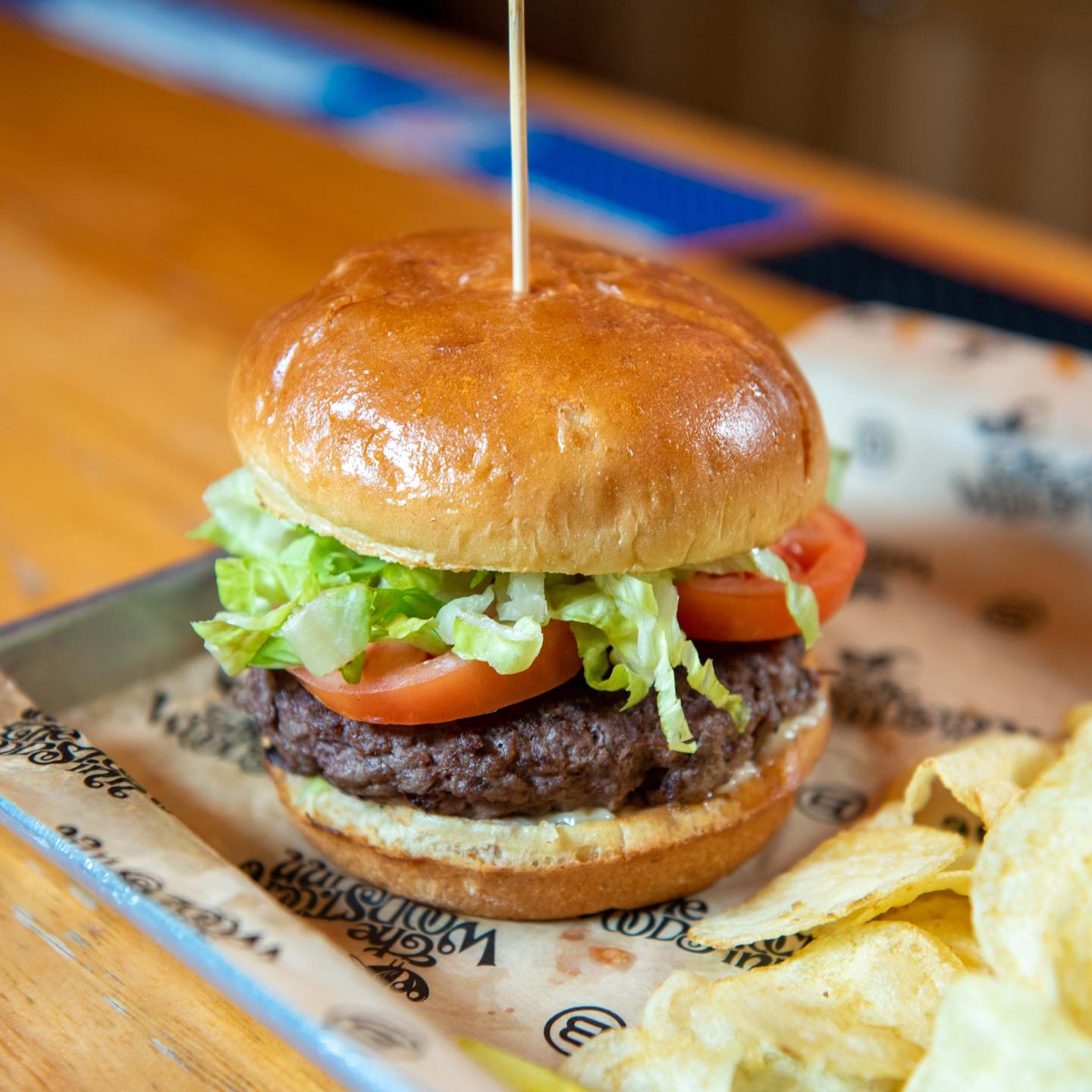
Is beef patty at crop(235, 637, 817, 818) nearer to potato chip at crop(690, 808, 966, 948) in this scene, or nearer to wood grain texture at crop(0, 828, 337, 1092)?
potato chip at crop(690, 808, 966, 948)

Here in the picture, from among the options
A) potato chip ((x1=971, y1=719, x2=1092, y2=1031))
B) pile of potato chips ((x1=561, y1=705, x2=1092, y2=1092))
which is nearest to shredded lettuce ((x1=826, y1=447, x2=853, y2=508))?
pile of potato chips ((x1=561, y1=705, x2=1092, y2=1092))

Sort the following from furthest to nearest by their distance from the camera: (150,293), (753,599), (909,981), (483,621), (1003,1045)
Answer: (150,293), (753,599), (483,621), (909,981), (1003,1045)

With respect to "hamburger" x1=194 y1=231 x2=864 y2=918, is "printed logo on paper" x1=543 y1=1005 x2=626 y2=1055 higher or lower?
lower

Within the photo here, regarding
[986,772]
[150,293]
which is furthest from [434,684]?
[150,293]

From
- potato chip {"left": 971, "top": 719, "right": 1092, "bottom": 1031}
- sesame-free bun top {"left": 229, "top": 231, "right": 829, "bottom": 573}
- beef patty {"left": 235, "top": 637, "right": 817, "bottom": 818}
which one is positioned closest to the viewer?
potato chip {"left": 971, "top": 719, "right": 1092, "bottom": 1031}

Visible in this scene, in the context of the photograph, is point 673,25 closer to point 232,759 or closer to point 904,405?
point 904,405

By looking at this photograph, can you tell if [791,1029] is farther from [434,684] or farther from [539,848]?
[434,684]

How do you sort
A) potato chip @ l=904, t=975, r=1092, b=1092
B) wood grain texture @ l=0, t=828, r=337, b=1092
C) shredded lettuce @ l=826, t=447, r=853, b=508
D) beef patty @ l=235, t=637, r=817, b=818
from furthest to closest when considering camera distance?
1. shredded lettuce @ l=826, t=447, r=853, b=508
2. beef patty @ l=235, t=637, r=817, b=818
3. wood grain texture @ l=0, t=828, r=337, b=1092
4. potato chip @ l=904, t=975, r=1092, b=1092
